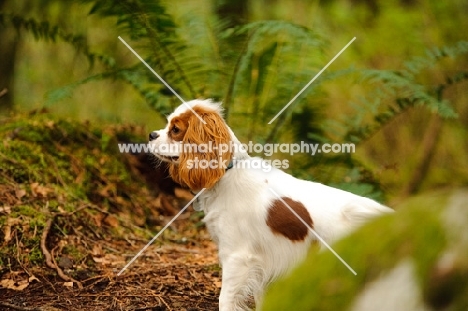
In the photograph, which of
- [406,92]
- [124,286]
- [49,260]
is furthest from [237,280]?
[406,92]

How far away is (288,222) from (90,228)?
2280 millimetres

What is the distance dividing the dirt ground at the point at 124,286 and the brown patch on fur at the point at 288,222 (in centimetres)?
92

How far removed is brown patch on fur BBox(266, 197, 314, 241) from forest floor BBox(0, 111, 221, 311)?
0.91 metres

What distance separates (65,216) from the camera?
5352 mm

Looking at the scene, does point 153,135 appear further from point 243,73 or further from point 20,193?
point 243,73

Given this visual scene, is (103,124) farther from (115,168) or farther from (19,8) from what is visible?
(19,8)

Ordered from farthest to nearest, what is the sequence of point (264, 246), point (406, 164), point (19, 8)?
point (406, 164) < point (19, 8) < point (264, 246)

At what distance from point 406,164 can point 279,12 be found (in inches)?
152

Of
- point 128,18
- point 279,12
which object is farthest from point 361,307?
point 279,12

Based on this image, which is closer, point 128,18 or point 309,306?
point 309,306

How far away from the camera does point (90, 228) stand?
554 cm

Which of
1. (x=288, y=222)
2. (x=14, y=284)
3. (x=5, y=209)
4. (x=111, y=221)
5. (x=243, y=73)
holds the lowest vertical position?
(x=111, y=221)

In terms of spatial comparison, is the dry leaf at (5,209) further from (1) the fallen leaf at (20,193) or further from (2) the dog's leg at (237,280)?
(2) the dog's leg at (237,280)

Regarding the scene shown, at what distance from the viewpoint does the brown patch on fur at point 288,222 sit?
4105 mm
